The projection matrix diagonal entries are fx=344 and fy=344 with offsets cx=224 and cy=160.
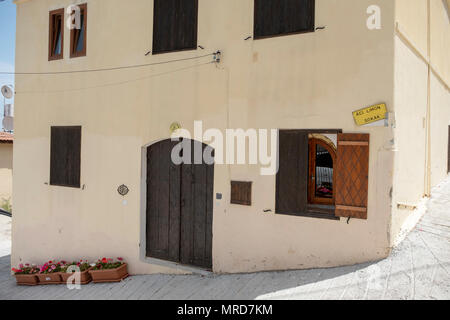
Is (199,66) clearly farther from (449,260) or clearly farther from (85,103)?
(449,260)

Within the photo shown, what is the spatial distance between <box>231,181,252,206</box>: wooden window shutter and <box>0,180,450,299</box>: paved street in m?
1.28

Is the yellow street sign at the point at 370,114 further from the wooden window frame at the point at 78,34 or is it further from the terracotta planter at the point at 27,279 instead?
the terracotta planter at the point at 27,279

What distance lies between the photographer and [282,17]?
5.79m

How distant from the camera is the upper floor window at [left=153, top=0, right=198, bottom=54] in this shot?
671 centimetres

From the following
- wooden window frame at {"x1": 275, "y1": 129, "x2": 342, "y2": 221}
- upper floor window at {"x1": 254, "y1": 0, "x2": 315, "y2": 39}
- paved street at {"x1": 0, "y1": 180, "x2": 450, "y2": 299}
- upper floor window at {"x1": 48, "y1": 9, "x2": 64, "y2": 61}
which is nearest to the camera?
paved street at {"x1": 0, "y1": 180, "x2": 450, "y2": 299}

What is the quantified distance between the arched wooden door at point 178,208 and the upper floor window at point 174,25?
1.92 meters

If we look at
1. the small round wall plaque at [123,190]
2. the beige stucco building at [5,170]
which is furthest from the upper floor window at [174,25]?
the beige stucco building at [5,170]

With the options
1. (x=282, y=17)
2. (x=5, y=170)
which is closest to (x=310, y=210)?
(x=282, y=17)

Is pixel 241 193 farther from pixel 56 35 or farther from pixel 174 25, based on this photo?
pixel 56 35

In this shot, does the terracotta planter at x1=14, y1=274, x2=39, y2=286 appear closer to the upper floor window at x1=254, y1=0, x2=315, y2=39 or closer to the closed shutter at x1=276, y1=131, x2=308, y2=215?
the closed shutter at x1=276, y1=131, x2=308, y2=215

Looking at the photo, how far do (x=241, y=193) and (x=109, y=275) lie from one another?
11.1 feet

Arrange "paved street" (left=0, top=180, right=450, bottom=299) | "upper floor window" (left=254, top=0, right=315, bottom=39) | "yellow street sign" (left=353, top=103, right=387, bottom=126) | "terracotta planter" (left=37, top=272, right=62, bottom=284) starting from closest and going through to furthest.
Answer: "paved street" (left=0, top=180, right=450, bottom=299)
"yellow street sign" (left=353, top=103, right=387, bottom=126)
"upper floor window" (left=254, top=0, right=315, bottom=39)
"terracotta planter" (left=37, top=272, right=62, bottom=284)

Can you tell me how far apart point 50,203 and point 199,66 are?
5.29 m

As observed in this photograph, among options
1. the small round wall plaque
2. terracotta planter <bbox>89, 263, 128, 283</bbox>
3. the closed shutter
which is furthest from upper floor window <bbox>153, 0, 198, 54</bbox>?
terracotta planter <bbox>89, 263, 128, 283</bbox>
